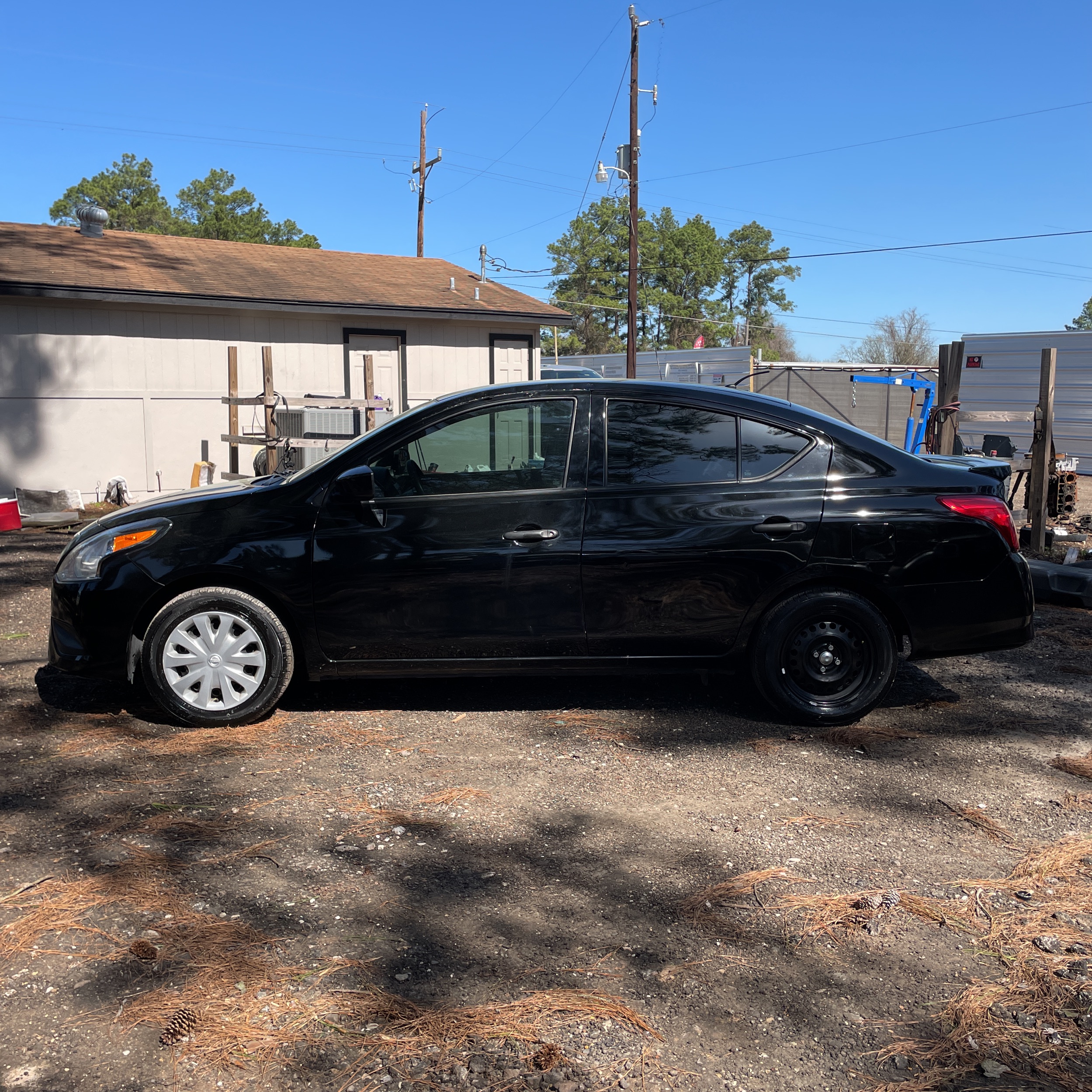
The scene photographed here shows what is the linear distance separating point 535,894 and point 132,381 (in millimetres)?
12845

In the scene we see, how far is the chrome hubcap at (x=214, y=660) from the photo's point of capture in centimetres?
494

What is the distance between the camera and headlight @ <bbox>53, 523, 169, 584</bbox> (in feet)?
16.3

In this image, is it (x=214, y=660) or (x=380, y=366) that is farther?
(x=380, y=366)

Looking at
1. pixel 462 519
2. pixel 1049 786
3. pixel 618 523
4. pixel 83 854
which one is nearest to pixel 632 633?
pixel 618 523

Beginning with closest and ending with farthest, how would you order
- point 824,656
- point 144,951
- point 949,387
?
1. point 144,951
2. point 824,656
3. point 949,387

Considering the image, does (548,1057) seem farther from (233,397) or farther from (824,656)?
(233,397)

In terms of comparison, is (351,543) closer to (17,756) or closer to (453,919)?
(17,756)

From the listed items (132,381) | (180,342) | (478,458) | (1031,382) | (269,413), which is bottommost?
(478,458)

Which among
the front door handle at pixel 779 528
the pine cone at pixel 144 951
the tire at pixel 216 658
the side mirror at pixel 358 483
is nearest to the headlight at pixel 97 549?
the tire at pixel 216 658

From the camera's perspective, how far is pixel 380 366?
53.2 feet

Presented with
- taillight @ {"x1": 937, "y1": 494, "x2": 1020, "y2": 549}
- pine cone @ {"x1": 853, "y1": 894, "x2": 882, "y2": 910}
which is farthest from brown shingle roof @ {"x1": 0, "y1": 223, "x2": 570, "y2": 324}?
pine cone @ {"x1": 853, "y1": 894, "x2": 882, "y2": 910}

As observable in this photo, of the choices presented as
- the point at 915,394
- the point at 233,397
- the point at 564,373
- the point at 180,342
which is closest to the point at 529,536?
the point at 233,397

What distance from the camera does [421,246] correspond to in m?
39.0

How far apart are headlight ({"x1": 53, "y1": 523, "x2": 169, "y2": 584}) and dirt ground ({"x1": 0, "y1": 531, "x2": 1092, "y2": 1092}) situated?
0.75m
